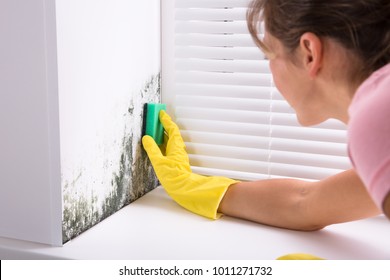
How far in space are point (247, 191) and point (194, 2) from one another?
0.46 m

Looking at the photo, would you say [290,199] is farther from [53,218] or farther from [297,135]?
[53,218]

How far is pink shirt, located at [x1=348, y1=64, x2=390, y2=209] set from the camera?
68cm

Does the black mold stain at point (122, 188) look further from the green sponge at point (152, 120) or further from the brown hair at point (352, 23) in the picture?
the brown hair at point (352, 23)

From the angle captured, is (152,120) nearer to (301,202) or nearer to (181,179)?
(181,179)

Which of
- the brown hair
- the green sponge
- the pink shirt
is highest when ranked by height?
the brown hair

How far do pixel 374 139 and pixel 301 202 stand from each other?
0.52 m

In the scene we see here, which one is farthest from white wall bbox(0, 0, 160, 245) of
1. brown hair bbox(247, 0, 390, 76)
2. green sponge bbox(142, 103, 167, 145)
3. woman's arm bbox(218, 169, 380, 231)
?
brown hair bbox(247, 0, 390, 76)

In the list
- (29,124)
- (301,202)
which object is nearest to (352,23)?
(301,202)

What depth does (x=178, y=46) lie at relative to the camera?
142cm

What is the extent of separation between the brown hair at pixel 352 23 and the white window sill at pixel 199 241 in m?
0.43

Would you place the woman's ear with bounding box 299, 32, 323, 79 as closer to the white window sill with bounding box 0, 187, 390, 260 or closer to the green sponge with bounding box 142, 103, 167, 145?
the white window sill with bounding box 0, 187, 390, 260

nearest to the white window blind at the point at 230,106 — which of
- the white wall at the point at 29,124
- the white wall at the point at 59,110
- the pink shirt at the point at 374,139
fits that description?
the white wall at the point at 59,110

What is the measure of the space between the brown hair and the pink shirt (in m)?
0.07

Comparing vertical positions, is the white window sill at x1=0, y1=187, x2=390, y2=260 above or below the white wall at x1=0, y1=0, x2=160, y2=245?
below
